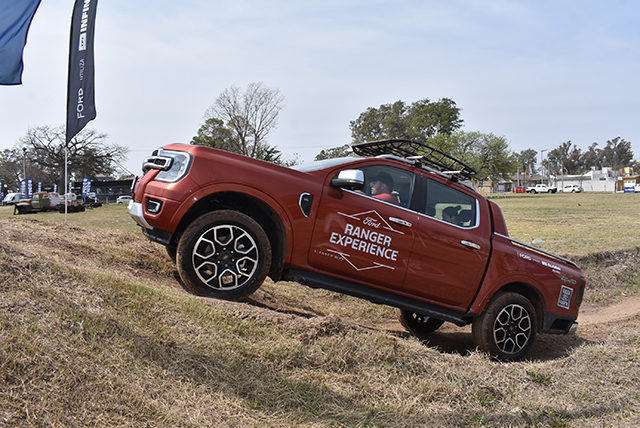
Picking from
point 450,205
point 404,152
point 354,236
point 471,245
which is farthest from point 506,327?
point 404,152

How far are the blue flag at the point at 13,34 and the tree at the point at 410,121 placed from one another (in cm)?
6851

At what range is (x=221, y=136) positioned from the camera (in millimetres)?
49375

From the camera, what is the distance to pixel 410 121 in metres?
75.0

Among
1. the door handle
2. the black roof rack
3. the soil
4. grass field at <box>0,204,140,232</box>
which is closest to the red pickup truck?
the door handle

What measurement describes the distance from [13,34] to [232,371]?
3887 mm

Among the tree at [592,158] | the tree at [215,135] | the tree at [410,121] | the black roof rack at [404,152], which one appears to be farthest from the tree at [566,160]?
the black roof rack at [404,152]

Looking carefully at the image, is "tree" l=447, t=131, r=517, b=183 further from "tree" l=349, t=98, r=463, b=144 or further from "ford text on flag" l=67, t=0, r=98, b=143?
"ford text on flag" l=67, t=0, r=98, b=143

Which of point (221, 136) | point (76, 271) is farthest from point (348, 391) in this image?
point (221, 136)

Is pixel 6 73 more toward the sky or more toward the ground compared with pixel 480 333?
more toward the sky

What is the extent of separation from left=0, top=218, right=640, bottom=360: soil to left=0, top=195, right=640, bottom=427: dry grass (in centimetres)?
5

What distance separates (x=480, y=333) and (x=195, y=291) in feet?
10.2

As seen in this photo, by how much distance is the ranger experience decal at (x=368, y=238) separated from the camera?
4.48m

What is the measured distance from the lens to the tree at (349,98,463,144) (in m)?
73.1

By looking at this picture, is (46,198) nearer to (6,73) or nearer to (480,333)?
(6,73)
